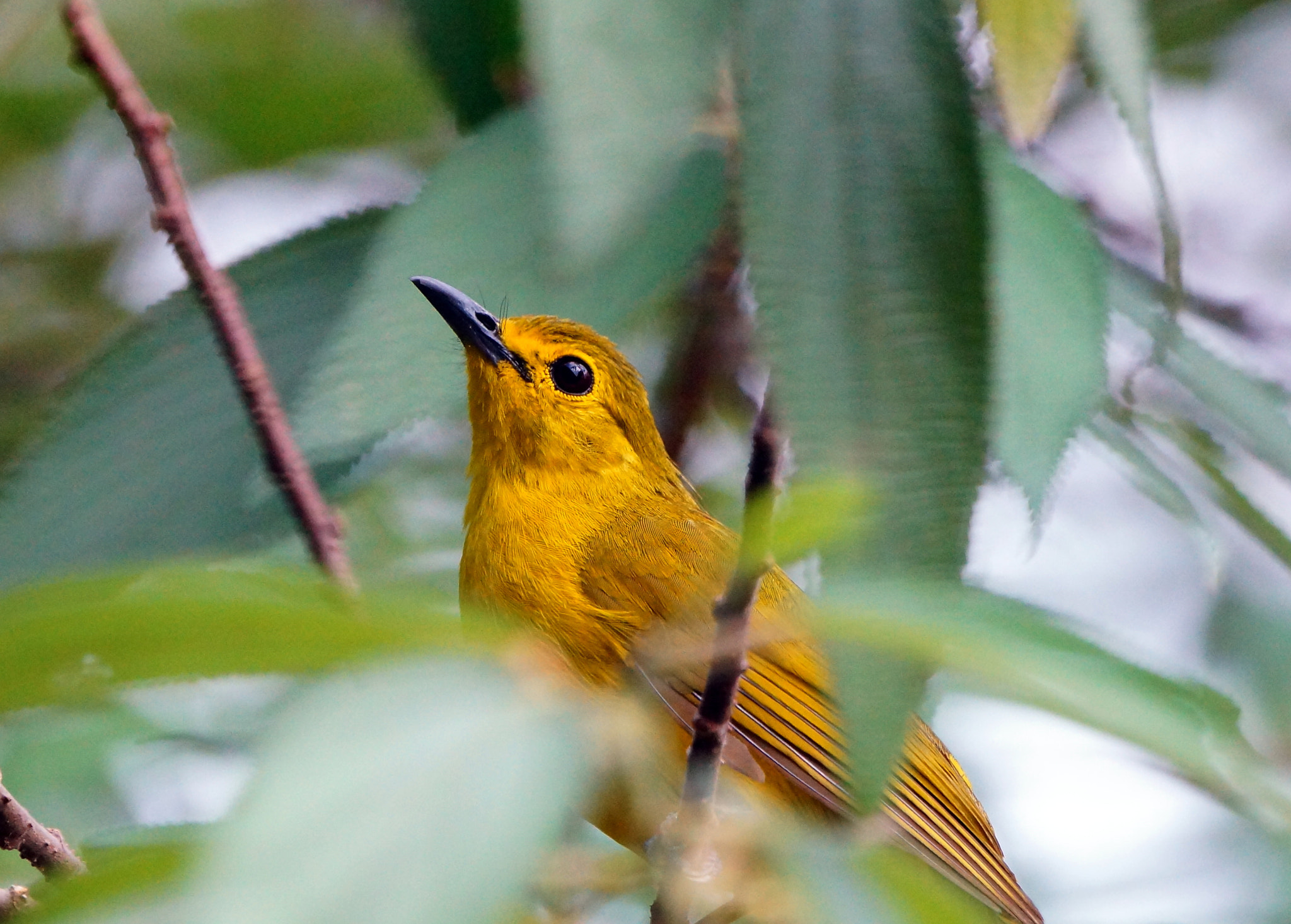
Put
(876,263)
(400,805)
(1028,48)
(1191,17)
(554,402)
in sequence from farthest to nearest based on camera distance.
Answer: (1191,17)
(554,402)
(1028,48)
(876,263)
(400,805)

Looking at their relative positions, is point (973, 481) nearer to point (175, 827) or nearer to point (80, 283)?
point (175, 827)

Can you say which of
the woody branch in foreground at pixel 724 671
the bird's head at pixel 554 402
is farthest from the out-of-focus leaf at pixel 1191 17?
the woody branch in foreground at pixel 724 671

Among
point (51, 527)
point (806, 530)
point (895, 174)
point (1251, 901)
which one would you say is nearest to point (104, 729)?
point (51, 527)

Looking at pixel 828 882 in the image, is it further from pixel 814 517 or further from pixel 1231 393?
pixel 1231 393

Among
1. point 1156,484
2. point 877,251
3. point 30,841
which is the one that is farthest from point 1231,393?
point 30,841

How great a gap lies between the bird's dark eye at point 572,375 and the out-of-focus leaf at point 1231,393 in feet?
3.89

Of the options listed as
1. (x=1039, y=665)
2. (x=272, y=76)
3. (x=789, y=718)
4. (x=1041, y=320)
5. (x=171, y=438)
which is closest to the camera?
(x=1039, y=665)

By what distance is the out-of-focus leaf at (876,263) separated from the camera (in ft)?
4.49

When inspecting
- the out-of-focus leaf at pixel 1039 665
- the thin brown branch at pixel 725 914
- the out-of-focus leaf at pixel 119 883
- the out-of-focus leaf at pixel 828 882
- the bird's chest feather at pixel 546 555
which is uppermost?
the out-of-focus leaf at pixel 1039 665

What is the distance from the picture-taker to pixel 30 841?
5.43 feet

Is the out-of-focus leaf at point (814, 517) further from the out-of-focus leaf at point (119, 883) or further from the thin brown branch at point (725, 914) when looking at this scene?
the thin brown branch at point (725, 914)

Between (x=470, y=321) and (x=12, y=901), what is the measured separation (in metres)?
1.43

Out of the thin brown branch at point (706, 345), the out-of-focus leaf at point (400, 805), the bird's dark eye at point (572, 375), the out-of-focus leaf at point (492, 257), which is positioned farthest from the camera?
the bird's dark eye at point (572, 375)

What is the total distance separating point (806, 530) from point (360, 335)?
1320 mm
